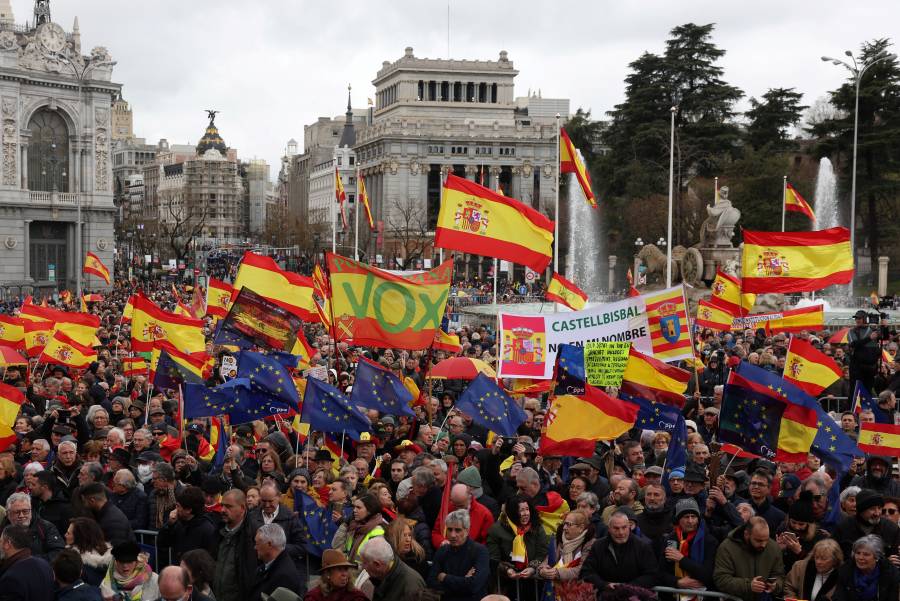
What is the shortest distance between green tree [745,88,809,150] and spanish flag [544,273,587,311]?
144 feet

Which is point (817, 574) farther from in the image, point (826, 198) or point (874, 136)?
point (826, 198)

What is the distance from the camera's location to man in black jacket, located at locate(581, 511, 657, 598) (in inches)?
300

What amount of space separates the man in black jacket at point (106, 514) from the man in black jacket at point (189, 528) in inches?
10.6

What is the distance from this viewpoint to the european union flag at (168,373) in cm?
1448

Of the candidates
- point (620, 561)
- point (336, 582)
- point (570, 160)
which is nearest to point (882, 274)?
point (570, 160)

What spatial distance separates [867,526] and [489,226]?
829cm

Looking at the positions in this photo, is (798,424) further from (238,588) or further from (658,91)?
(658,91)

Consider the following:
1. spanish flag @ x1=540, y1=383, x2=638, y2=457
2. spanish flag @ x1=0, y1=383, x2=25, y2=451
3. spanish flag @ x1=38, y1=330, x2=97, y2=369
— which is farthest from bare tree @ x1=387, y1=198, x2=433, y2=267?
spanish flag @ x1=540, y1=383, x2=638, y2=457

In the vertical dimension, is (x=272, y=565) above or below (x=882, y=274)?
below

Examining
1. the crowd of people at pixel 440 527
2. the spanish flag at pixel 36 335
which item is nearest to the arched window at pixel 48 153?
the spanish flag at pixel 36 335

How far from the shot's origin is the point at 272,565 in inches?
296

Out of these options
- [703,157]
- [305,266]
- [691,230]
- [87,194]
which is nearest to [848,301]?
[691,230]

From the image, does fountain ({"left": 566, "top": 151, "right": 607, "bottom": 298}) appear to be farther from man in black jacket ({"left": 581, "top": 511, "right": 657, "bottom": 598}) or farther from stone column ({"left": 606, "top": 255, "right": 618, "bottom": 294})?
man in black jacket ({"left": 581, "top": 511, "right": 657, "bottom": 598})

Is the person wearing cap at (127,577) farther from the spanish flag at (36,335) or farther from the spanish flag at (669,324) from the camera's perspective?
the spanish flag at (36,335)
